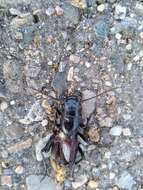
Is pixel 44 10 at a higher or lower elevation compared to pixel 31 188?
higher

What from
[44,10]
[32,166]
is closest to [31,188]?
[32,166]

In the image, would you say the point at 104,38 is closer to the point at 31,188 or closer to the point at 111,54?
the point at 111,54

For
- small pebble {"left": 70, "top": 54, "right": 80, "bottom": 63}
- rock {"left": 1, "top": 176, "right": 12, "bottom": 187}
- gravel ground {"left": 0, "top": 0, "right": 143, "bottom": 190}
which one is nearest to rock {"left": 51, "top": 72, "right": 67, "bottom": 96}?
gravel ground {"left": 0, "top": 0, "right": 143, "bottom": 190}

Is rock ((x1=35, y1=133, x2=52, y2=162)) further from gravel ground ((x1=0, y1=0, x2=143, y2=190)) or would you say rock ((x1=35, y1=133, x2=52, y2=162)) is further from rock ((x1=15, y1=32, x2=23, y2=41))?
rock ((x1=15, y1=32, x2=23, y2=41))

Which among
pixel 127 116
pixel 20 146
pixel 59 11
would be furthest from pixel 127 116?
pixel 59 11

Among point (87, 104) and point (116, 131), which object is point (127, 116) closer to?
point (116, 131)

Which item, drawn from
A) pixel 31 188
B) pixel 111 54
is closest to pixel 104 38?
pixel 111 54
